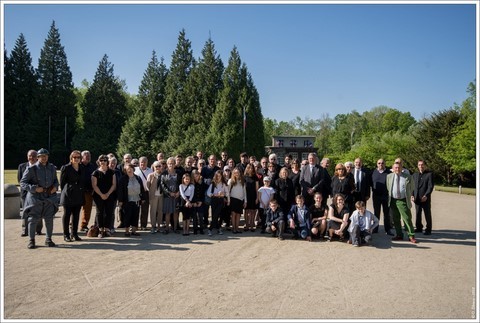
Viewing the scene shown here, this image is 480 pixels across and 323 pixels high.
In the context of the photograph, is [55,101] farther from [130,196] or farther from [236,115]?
[130,196]

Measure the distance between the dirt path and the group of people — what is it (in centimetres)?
50

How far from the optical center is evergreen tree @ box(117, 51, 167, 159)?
44.2 m

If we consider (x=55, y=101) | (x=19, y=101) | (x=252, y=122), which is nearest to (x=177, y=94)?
(x=252, y=122)

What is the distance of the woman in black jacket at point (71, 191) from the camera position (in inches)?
311

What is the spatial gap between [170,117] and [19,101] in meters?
24.4

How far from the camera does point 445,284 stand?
5477mm

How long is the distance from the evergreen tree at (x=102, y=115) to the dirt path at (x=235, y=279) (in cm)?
4389

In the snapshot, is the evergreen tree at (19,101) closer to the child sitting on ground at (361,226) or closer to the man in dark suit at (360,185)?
the man in dark suit at (360,185)

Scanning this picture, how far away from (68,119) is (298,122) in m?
79.0

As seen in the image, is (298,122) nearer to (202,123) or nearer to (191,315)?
(202,123)

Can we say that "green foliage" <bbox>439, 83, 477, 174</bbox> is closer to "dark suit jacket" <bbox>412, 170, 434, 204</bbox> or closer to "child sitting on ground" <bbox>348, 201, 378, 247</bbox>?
"dark suit jacket" <bbox>412, 170, 434, 204</bbox>

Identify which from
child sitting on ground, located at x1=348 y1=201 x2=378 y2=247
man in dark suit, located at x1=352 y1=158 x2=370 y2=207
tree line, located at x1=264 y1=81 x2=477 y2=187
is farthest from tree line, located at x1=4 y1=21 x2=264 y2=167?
child sitting on ground, located at x1=348 y1=201 x2=378 y2=247

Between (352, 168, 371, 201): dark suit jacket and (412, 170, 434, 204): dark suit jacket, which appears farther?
(352, 168, 371, 201): dark suit jacket

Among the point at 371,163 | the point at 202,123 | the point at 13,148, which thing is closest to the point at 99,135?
the point at 13,148
